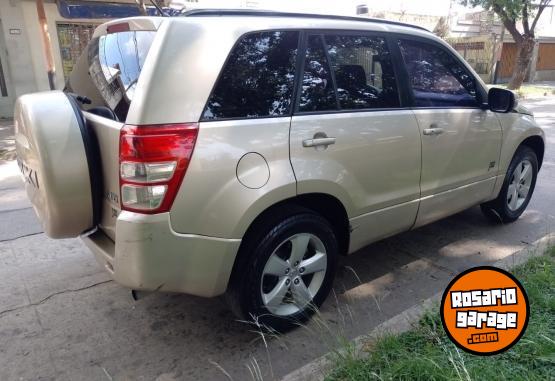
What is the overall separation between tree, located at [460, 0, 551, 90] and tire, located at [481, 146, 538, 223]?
13.9 meters

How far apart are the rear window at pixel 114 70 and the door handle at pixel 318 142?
95 cm

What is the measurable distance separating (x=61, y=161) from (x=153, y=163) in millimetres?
519

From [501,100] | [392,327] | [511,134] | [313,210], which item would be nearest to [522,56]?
[511,134]

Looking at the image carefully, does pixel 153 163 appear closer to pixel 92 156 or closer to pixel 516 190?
pixel 92 156

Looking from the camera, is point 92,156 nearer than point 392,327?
Yes

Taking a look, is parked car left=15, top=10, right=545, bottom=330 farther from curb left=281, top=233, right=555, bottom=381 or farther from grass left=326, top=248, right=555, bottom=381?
grass left=326, top=248, right=555, bottom=381

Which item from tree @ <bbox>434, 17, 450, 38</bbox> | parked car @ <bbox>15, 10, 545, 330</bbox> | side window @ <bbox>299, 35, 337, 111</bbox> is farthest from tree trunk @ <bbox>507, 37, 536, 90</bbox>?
side window @ <bbox>299, 35, 337, 111</bbox>

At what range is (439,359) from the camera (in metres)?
2.11

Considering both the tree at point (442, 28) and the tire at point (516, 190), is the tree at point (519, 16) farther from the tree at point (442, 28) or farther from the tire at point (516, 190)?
the tire at point (516, 190)

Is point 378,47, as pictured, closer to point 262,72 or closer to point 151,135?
point 262,72

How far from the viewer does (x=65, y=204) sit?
2318 millimetres

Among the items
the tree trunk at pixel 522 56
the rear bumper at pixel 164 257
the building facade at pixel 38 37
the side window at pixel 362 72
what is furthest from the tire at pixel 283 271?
the tree trunk at pixel 522 56

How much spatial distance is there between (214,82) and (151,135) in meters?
0.43

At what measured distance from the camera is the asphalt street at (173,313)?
2.54m
